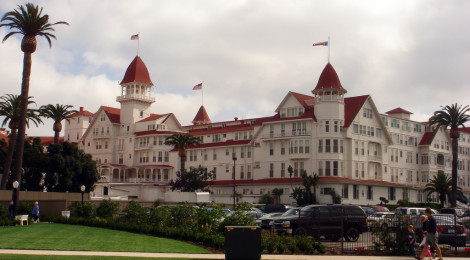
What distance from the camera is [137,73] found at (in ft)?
377

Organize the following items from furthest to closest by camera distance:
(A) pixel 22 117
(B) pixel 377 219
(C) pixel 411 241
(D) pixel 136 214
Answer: (A) pixel 22 117
(D) pixel 136 214
(B) pixel 377 219
(C) pixel 411 241

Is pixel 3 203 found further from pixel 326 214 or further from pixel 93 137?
pixel 93 137

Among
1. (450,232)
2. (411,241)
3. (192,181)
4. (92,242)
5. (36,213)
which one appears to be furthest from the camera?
(192,181)

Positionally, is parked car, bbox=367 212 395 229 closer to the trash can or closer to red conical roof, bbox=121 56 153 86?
the trash can

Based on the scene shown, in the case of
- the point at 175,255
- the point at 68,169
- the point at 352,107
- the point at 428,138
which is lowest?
the point at 175,255

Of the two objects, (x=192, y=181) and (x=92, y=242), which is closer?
(x=92, y=242)

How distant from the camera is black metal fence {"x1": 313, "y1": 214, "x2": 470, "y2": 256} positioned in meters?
26.6

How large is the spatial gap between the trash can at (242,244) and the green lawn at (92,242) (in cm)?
474

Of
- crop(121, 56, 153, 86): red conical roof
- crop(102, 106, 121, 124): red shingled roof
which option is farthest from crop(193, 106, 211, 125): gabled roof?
crop(121, 56, 153, 86): red conical roof

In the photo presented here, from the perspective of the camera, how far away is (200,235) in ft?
93.5

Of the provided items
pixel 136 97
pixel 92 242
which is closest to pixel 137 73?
pixel 136 97

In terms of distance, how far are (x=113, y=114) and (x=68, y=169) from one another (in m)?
43.2

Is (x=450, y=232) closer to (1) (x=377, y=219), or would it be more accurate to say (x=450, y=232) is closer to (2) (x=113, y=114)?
(1) (x=377, y=219)

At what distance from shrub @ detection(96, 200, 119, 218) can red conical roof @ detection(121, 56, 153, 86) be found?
71460 mm
